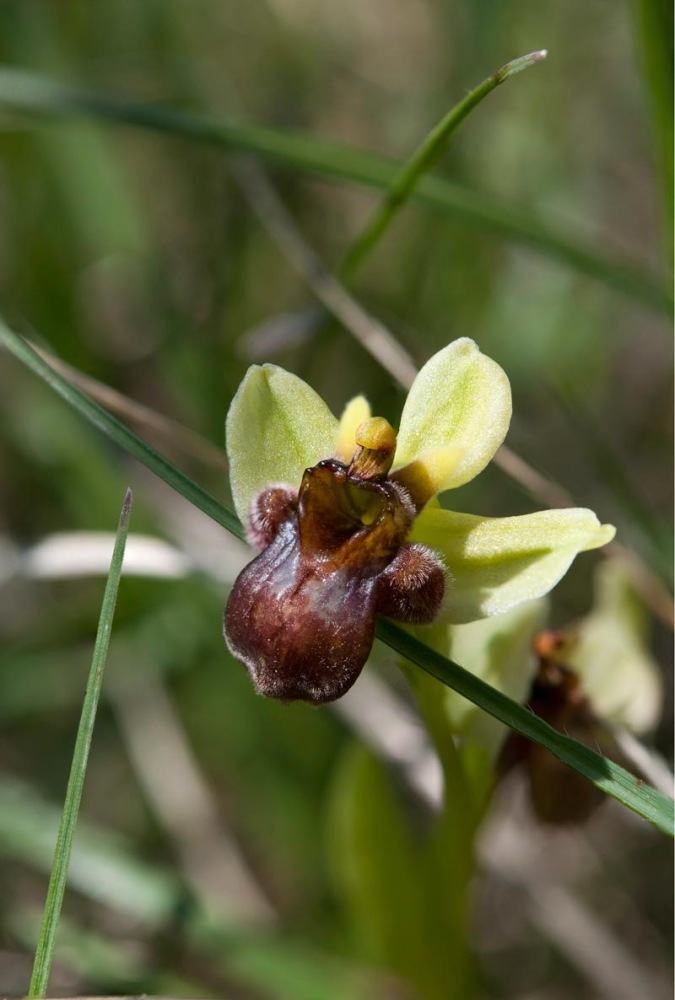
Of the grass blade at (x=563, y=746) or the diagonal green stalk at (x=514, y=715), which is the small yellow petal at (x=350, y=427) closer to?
the diagonal green stalk at (x=514, y=715)

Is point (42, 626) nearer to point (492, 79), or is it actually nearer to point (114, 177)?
point (114, 177)

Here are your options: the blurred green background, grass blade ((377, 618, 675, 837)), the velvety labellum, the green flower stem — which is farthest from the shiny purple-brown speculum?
the green flower stem

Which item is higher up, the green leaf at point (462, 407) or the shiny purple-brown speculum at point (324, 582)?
the green leaf at point (462, 407)

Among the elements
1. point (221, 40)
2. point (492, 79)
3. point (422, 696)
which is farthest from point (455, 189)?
point (221, 40)

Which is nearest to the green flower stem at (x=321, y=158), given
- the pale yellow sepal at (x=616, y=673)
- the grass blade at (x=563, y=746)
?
the pale yellow sepal at (x=616, y=673)

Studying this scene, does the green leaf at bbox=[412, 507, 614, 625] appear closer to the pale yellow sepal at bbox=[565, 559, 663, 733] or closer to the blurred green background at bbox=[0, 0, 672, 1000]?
the pale yellow sepal at bbox=[565, 559, 663, 733]

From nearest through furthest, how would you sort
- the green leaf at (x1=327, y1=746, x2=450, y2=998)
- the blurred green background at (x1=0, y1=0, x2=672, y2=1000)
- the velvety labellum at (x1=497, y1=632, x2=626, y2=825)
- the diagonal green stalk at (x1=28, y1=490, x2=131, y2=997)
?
the diagonal green stalk at (x1=28, y1=490, x2=131, y2=997) < the velvety labellum at (x1=497, y1=632, x2=626, y2=825) < the green leaf at (x1=327, y1=746, x2=450, y2=998) < the blurred green background at (x1=0, y1=0, x2=672, y2=1000)
